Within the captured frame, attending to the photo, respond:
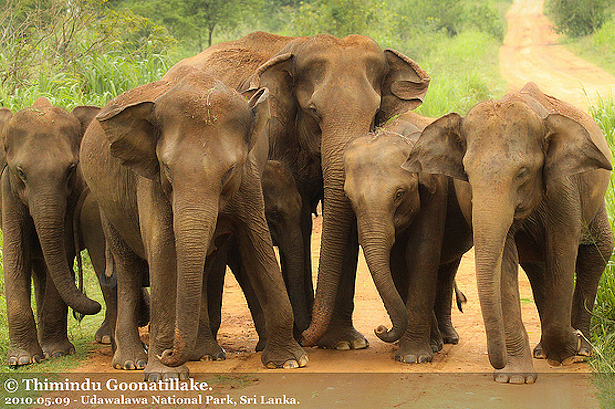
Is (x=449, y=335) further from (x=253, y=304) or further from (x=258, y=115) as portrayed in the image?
(x=258, y=115)

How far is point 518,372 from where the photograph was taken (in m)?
5.11

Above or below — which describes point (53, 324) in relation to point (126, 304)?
below

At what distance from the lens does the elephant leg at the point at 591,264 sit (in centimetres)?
584

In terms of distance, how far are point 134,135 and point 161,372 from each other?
1.44m

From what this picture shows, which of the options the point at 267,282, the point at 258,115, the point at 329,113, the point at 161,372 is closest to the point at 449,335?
the point at 267,282

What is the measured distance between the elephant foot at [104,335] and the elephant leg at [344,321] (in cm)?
166

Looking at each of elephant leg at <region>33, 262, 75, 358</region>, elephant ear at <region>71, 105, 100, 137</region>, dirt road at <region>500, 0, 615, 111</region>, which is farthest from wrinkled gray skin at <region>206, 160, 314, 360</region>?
dirt road at <region>500, 0, 615, 111</region>

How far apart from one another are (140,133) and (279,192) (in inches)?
62.3

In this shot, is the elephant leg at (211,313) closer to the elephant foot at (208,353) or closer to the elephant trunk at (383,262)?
the elephant foot at (208,353)

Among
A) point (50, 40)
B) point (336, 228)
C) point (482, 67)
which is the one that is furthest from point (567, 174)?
point (482, 67)

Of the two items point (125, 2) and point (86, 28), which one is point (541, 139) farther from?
point (125, 2)

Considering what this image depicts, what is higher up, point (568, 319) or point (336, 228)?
point (336, 228)

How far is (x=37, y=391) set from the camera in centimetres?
538

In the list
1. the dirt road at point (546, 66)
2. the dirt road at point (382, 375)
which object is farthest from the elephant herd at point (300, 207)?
the dirt road at point (546, 66)
